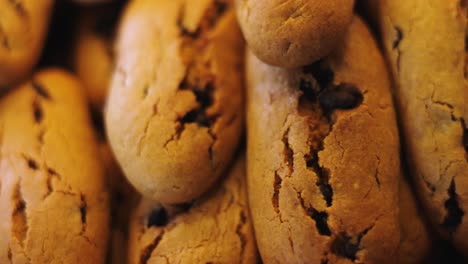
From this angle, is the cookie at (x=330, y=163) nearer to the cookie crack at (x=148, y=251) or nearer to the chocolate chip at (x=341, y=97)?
the chocolate chip at (x=341, y=97)

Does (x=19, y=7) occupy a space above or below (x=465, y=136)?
above

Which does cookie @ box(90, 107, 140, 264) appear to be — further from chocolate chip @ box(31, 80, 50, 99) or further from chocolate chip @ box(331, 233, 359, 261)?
chocolate chip @ box(331, 233, 359, 261)

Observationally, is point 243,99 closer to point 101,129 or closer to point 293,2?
point 293,2

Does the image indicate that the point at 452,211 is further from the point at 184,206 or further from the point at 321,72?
the point at 184,206

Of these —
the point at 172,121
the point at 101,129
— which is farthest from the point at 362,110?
A: the point at 101,129

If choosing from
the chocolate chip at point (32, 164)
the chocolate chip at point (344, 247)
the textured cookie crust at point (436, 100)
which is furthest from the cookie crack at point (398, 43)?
the chocolate chip at point (32, 164)

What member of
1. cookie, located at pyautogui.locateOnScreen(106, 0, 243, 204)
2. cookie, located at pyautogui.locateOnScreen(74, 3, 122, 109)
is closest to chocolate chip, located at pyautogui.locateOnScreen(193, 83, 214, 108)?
cookie, located at pyautogui.locateOnScreen(106, 0, 243, 204)

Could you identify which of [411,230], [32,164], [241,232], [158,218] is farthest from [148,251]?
[411,230]
